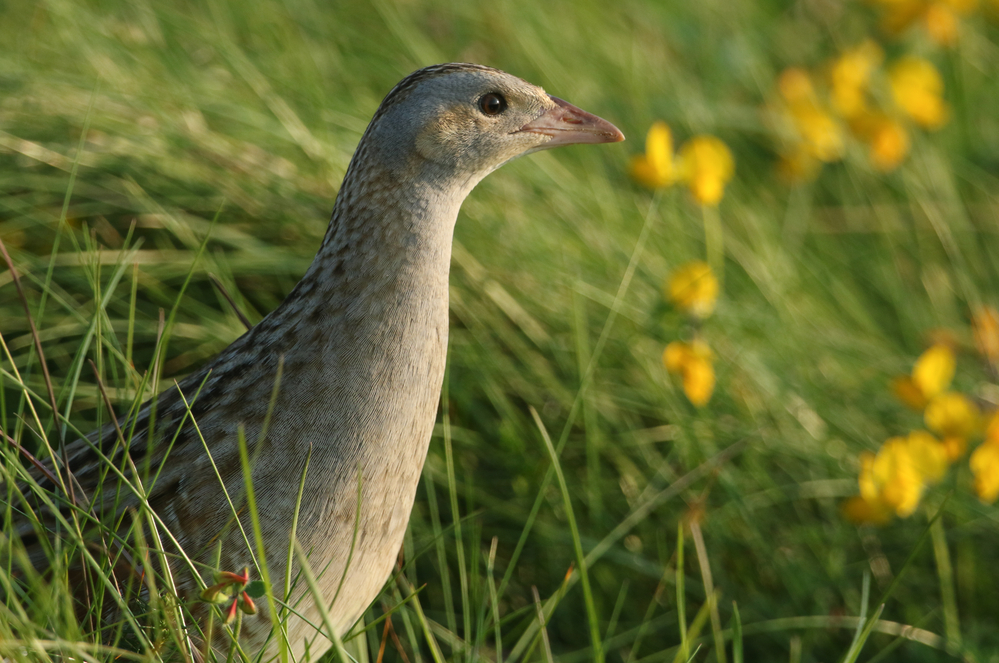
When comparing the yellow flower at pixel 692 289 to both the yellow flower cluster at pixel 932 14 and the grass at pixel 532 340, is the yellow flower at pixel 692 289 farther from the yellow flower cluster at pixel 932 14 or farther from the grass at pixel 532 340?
the yellow flower cluster at pixel 932 14

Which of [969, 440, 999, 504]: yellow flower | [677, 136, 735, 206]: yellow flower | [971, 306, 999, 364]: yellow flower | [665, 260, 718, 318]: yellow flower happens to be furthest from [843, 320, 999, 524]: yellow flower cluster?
[677, 136, 735, 206]: yellow flower

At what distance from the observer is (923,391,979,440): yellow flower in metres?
2.58

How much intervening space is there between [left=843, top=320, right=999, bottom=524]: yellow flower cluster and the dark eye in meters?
1.28

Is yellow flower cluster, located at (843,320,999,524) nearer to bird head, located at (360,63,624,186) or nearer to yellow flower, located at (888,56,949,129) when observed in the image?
bird head, located at (360,63,624,186)

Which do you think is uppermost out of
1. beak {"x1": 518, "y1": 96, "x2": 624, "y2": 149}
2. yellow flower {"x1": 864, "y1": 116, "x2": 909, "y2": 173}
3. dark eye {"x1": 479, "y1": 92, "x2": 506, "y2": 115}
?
dark eye {"x1": 479, "y1": 92, "x2": 506, "y2": 115}

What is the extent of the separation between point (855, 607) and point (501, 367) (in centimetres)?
110

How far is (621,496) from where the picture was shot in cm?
276

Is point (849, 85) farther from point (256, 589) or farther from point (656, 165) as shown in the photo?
point (256, 589)

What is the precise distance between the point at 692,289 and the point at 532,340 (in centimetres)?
51

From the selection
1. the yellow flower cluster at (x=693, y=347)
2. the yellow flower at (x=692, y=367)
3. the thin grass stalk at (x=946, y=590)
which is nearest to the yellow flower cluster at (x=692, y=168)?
the yellow flower cluster at (x=693, y=347)

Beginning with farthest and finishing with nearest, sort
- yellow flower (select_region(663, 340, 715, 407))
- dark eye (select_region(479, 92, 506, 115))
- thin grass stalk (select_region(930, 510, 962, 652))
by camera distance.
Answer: yellow flower (select_region(663, 340, 715, 407)), thin grass stalk (select_region(930, 510, 962, 652)), dark eye (select_region(479, 92, 506, 115))

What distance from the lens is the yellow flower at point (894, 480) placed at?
2.46m

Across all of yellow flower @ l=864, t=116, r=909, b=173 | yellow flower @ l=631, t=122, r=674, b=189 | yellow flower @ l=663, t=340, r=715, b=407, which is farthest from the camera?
yellow flower @ l=864, t=116, r=909, b=173

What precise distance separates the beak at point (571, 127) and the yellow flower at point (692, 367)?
0.66 metres
